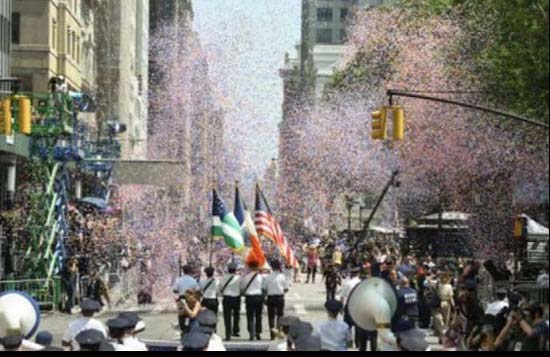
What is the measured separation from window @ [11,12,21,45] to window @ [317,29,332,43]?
112 m

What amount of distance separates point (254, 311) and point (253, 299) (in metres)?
0.25

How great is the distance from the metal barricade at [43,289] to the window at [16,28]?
936 inches

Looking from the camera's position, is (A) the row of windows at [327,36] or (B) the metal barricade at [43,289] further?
(A) the row of windows at [327,36]

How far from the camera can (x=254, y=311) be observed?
30797 mm

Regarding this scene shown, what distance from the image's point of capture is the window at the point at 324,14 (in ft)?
568

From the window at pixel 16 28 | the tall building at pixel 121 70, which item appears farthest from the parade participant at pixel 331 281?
the tall building at pixel 121 70

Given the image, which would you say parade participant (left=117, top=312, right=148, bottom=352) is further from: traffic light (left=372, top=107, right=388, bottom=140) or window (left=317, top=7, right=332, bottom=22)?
window (left=317, top=7, right=332, bottom=22)

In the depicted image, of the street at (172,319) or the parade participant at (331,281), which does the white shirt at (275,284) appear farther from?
the parade participant at (331,281)

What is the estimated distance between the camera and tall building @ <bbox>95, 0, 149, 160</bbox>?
84.6 metres

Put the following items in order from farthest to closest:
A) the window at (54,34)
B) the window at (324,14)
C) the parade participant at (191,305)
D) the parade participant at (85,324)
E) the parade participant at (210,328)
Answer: the window at (324,14) → the window at (54,34) → the parade participant at (191,305) → the parade participant at (85,324) → the parade participant at (210,328)

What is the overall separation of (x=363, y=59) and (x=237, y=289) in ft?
124

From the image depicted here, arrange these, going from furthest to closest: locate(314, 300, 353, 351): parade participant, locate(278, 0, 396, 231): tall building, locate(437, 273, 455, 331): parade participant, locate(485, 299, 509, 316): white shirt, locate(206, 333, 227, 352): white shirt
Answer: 1. locate(278, 0, 396, 231): tall building
2. locate(437, 273, 455, 331): parade participant
3. locate(485, 299, 509, 316): white shirt
4. locate(314, 300, 353, 351): parade participant
5. locate(206, 333, 227, 352): white shirt

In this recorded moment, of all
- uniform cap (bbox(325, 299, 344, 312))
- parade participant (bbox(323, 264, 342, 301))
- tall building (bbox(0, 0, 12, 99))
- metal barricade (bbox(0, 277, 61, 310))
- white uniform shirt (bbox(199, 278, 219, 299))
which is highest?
tall building (bbox(0, 0, 12, 99))

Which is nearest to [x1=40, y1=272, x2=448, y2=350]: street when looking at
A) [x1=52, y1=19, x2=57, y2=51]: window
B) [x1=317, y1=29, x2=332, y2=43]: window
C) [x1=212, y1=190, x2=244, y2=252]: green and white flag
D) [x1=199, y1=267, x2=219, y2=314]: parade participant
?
[x1=199, y1=267, x2=219, y2=314]: parade participant
